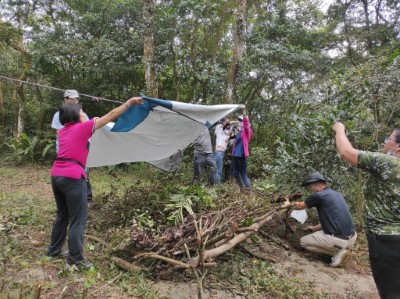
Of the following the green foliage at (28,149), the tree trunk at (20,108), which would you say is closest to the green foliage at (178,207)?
the green foliage at (28,149)

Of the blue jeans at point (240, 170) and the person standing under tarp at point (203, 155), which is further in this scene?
the blue jeans at point (240, 170)

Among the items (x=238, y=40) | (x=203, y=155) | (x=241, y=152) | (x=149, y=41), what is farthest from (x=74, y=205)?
(x=238, y=40)

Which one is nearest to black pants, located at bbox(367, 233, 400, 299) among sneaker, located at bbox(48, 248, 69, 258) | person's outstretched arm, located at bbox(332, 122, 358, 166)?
person's outstretched arm, located at bbox(332, 122, 358, 166)

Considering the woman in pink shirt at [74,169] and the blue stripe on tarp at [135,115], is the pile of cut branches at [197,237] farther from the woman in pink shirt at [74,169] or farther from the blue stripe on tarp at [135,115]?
the blue stripe on tarp at [135,115]

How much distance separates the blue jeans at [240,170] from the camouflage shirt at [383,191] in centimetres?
389

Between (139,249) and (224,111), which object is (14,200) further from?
(224,111)

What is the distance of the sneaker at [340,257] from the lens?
4281 millimetres

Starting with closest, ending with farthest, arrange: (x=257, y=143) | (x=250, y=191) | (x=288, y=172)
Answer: (x=250, y=191) < (x=288, y=172) < (x=257, y=143)

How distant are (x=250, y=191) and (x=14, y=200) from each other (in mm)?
3841

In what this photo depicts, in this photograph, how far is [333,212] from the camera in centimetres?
430

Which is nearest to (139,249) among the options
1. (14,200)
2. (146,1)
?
(14,200)

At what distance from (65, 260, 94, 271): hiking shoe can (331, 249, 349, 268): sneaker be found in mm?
3075

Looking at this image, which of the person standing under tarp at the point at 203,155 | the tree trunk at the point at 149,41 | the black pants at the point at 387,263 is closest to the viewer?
the black pants at the point at 387,263

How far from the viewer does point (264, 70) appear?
916 cm
